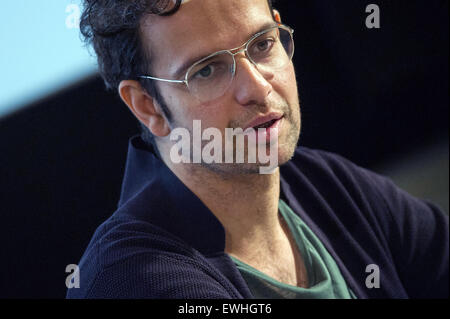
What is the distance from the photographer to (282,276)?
95cm

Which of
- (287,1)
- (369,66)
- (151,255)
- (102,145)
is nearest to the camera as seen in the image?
(151,255)

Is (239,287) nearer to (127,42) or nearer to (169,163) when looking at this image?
(169,163)

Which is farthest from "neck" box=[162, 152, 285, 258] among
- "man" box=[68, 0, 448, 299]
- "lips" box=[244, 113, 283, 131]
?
"lips" box=[244, 113, 283, 131]

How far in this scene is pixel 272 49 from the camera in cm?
87

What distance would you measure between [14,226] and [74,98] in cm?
23

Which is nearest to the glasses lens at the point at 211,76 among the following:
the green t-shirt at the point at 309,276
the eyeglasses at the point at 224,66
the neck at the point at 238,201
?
the eyeglasses at the point at 224,66

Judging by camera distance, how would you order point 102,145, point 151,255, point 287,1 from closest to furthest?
point 151,255 < point 102,145 < point 287,1

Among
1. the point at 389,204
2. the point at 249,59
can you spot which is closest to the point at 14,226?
the point at 249,59

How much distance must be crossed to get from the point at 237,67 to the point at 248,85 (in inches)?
1.3

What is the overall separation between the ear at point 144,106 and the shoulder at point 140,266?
16 centimetres

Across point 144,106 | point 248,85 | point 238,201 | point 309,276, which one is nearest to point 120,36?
point 144,106

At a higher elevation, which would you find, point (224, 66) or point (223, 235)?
point (224, 66)

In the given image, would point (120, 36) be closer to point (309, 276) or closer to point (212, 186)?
point (212, 186)

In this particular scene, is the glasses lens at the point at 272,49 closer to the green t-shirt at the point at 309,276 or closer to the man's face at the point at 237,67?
the man's face at the point at 237,67
